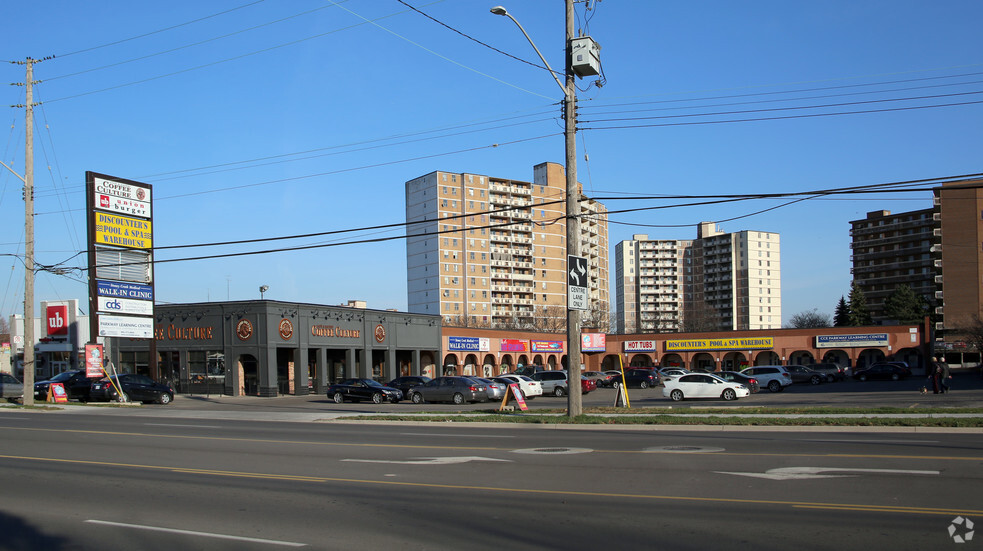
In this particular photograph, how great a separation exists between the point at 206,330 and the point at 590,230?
363ft

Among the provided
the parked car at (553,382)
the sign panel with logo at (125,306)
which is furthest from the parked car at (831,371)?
the sign panel with logo at (125,306)

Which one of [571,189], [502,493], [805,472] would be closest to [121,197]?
[571,189]

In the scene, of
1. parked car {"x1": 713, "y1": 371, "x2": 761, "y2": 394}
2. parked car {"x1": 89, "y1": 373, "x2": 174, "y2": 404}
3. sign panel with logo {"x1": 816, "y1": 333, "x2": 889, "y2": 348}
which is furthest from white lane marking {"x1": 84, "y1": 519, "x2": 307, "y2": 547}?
sign panel with logo {"x1": 816, "y1": 333, "x2": 889, "y2": 348}

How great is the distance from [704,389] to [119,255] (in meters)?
30.0

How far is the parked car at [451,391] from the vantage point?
121 feet

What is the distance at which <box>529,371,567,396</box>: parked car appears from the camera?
44750 millimetres

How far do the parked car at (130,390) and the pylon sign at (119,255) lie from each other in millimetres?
Result: 2428

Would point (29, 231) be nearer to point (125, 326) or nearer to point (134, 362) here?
point (125, 326)

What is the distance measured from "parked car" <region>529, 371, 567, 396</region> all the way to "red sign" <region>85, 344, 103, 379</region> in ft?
76.3

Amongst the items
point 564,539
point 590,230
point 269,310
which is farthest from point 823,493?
point 590,230

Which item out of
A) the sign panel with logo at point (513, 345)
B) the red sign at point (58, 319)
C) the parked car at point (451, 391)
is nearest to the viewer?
the parked car at point (451, 391)

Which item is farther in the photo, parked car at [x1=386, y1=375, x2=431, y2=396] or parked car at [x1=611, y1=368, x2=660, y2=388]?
parked car at [x1=611, y1=368, x2=660, y2=388]

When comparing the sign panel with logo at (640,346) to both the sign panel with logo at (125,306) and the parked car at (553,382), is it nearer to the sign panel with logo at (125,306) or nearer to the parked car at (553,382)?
the parked car at (553,382)

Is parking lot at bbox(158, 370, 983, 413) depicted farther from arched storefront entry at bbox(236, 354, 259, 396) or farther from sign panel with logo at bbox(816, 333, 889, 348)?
sign panel with logo at bbox(816, 333, 889, 348)
